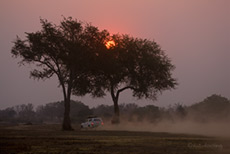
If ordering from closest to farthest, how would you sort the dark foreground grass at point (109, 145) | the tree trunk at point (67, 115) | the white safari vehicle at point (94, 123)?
the dark foreground grass at point (109, 145), the tree trunk at point (67, 115), the white safari vehicle at point (94, 123)

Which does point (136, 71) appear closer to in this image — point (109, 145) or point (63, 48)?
point (63, 48)

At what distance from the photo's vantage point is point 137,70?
54.8 meters

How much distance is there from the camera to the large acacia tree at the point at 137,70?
176 ft

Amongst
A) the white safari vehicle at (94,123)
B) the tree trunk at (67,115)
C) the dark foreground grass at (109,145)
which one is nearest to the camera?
the dark foreground grass at (109,145)

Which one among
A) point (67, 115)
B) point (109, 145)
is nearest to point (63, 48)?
point (67, 115)

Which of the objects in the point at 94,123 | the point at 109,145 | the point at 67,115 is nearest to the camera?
the point at 109,145

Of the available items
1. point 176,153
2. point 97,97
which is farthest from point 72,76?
point 176,153

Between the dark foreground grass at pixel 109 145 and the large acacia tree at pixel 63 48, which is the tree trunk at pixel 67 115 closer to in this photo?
the large acacia tree at pixel 63 48

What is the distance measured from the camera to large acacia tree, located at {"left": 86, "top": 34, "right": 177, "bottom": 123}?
5362 centimetres

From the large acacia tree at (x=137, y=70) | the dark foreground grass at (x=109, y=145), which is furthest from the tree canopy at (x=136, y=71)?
the dark foreground grass at (x=109, y=145)

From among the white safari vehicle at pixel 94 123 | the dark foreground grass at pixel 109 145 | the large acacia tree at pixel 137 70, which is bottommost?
the dark foreground grass at pixel 109 145

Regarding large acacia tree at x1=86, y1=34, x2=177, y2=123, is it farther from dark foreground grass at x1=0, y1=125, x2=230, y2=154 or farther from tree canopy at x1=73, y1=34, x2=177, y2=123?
dark foreground grass at x1=0, y1=125, x2=230, y2=154

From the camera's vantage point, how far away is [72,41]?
44.2m

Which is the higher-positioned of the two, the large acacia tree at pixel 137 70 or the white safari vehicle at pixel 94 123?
the large acacia tree at pixel 137 70
